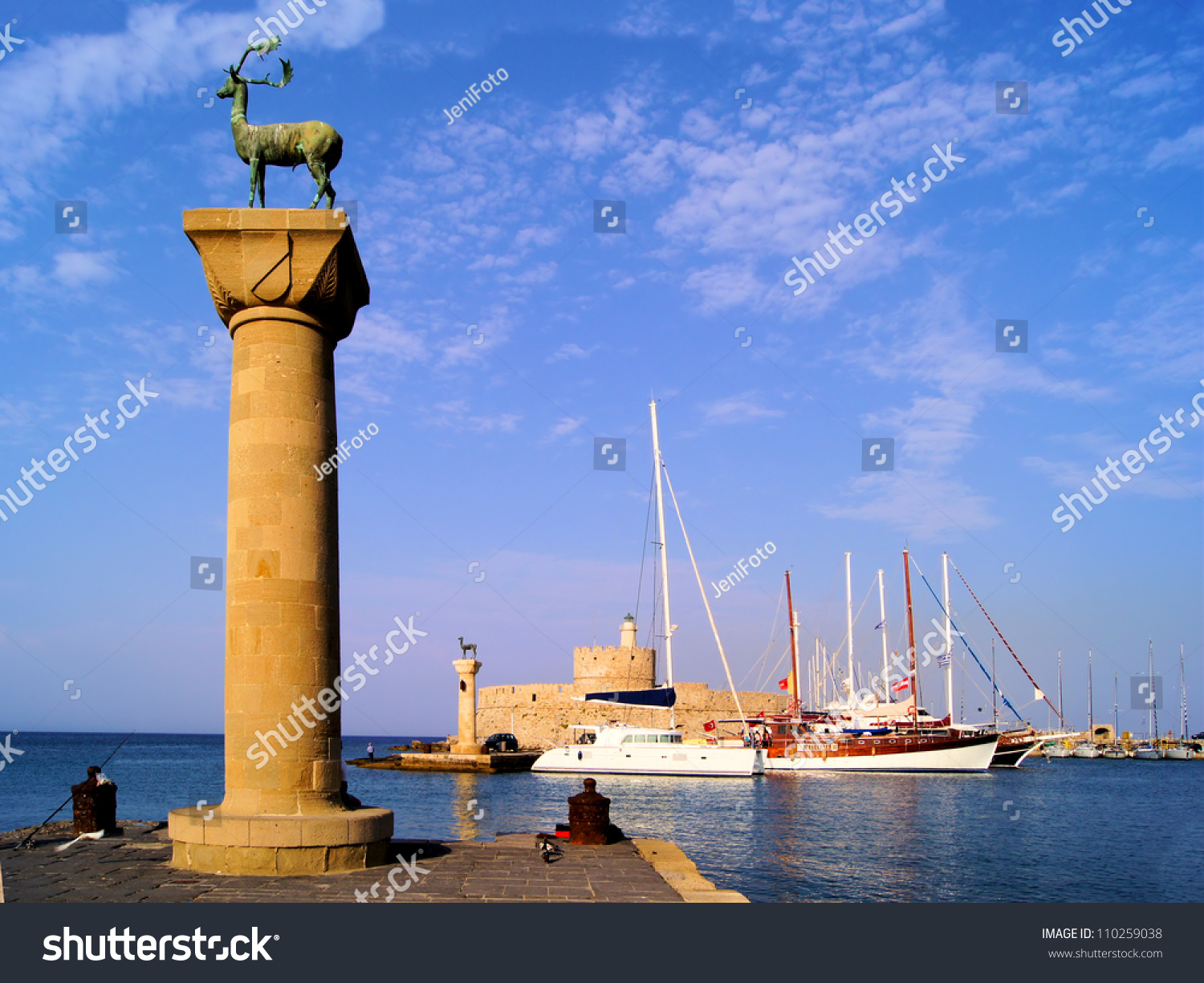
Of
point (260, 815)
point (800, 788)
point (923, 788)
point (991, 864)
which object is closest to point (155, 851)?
point (260, 815)

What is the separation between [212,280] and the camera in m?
9.76

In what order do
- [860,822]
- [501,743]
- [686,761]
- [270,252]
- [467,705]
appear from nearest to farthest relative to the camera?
[270,252]
[860,822]
[686,761]
[467,705]
[501,743]

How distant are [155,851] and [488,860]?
3.62 meters

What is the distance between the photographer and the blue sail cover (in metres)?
54.1

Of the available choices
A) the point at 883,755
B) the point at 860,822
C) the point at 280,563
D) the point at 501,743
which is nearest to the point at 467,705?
the point at 501,743

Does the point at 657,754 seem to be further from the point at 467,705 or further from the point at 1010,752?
the point at 1010,752

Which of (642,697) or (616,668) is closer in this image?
(642,697)

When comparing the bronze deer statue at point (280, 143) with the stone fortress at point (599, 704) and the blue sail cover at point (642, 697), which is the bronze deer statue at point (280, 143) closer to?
the blue sail cover at point (642, 697)

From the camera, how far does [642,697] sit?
55.4m

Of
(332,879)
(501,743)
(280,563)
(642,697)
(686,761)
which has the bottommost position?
(501,743)

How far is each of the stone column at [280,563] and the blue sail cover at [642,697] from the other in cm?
4499

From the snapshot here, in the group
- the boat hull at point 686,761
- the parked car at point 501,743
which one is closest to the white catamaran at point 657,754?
the boat hull at point 686,761

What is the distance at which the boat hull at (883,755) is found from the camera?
51531 millimetres

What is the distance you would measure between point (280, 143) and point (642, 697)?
158ft
